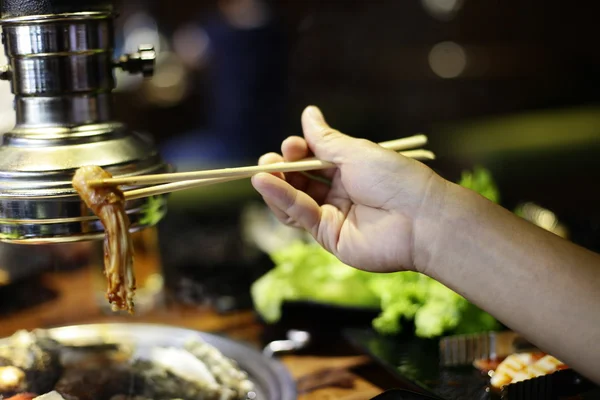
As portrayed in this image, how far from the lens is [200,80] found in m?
6.26

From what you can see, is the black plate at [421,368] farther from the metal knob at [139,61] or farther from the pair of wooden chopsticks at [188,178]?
the metal knob at [139,61]

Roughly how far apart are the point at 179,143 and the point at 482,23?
279cm

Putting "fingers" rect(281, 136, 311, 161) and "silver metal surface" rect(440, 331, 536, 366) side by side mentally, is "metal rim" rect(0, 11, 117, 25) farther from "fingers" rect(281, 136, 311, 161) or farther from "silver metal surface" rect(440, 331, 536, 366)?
"silver metal surface" rect(440, 331, 536, 366)

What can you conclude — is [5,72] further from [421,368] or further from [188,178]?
[421,368]

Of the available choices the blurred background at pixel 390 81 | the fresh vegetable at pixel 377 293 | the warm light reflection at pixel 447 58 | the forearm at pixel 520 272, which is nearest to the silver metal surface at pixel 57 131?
the forearm at pixel 520 272

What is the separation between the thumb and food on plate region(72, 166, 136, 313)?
1.56 ft

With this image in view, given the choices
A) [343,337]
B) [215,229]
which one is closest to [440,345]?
[343,337]

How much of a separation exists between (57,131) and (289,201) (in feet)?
1.62

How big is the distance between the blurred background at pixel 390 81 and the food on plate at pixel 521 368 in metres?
3.36

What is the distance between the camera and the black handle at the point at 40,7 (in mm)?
1316

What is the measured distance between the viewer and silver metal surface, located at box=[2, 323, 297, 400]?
5.28 feet

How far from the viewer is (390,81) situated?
602 centimetres

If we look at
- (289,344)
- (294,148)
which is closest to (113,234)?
(294,148)

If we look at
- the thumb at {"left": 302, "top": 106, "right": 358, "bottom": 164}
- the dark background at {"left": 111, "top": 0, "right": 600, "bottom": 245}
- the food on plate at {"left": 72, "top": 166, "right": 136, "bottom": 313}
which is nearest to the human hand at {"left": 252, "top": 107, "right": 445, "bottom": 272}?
the thumb at {"left": 302, "top": 106, "right": 358, "bottom": 164}
